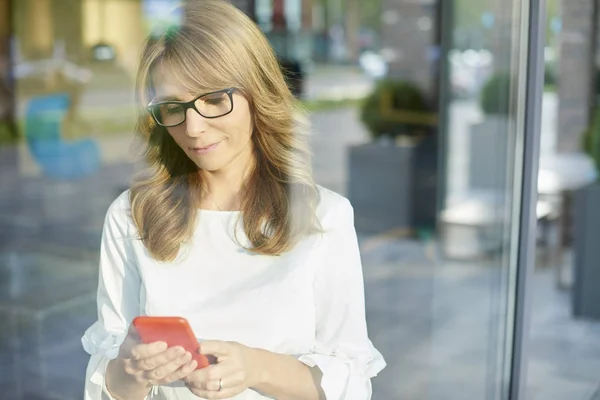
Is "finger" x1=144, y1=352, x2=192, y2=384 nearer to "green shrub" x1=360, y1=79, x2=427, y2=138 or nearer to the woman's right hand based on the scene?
the woman's right hand

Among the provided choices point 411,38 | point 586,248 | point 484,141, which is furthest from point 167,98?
point 411,38

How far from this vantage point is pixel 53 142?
9.22 meters

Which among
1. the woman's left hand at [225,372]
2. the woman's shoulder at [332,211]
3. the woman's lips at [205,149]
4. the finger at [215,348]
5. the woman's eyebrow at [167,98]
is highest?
the woman's eyebrow at [167,98]

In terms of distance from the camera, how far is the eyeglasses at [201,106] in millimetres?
1459

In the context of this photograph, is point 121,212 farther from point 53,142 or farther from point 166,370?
point 53,142

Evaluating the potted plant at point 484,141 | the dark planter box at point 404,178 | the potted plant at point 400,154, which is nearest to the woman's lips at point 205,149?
the potted plant at point 484,141

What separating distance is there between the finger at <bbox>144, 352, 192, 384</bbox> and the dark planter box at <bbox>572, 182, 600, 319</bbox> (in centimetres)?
323

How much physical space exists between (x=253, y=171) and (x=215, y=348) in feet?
1.10

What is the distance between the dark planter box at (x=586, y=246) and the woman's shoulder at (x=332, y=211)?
295cm

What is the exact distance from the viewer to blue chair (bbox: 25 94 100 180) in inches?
348

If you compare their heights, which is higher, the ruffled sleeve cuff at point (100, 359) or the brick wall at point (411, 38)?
the brick wall at point (411, 38)

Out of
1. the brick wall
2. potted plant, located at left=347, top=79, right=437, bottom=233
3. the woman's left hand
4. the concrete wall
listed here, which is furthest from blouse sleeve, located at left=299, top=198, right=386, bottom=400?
the brick wall

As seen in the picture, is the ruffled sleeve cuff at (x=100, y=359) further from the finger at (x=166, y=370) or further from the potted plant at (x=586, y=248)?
the potted plant at (x=586, y=248)

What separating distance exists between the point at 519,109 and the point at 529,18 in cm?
24
